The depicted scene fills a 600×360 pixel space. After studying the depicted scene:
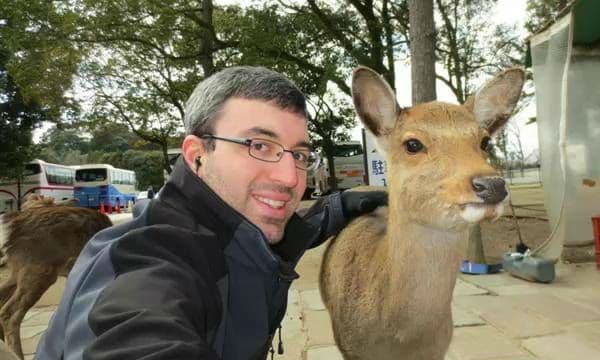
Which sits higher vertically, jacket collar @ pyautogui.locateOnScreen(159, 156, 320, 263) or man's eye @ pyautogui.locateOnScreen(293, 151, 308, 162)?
man's eye @ pyautogui.locateOnScreen(293, 151, 308, 162)

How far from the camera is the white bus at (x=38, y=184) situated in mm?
25562

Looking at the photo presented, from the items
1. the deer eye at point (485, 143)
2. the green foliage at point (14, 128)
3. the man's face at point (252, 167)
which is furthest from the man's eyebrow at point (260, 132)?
the green foliage at point (14, 128)

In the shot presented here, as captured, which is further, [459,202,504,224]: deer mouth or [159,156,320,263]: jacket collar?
[459,202,504,224]: deer mouth

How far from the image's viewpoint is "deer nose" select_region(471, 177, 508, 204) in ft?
6.54

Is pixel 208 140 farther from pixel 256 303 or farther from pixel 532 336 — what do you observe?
pixel 532 336

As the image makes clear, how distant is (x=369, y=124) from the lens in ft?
9.86

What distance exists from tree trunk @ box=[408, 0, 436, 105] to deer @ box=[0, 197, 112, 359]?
16.3 feet

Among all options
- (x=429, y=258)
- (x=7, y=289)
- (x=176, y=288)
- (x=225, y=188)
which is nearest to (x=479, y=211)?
(x=429, y=258)

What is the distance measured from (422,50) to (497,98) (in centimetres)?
417

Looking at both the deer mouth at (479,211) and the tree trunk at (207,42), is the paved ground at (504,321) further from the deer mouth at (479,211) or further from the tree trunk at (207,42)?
the tree trunk at (207,42)

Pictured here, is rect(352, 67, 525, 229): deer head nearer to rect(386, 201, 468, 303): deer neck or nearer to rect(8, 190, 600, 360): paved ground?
rect(386, 201, 468, 303): deer neck

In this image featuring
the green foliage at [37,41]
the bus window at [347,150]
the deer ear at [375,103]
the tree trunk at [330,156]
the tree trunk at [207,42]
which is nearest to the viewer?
the deer ear at [375,103]

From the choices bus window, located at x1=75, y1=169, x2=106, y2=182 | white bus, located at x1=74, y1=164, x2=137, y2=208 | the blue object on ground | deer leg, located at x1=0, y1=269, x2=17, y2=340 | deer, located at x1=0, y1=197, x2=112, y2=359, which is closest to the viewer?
deer, located at x1=0, y1=197, x2=112, y2=359

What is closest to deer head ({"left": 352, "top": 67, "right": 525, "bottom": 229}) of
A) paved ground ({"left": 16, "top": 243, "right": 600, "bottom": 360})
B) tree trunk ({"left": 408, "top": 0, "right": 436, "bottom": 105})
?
paved ground ({"left": 16, "top": 243, "right": 600, "bottom": 360})
